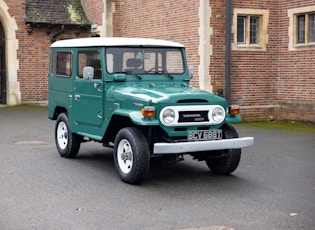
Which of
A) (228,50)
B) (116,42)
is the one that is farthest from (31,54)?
(116,42)

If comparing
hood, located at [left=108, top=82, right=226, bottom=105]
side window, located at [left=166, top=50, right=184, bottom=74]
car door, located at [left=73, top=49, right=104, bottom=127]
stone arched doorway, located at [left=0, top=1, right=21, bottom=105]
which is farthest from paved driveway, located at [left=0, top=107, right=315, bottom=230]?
stone arched doorway, located at [left=0, top=1, right=21, bottom=105]

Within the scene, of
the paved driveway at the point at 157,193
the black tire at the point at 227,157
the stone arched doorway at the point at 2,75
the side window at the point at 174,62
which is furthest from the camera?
the stone arched doorway at the point at 2,75

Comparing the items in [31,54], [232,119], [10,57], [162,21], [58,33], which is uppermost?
[162,21]

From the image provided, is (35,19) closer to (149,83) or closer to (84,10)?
(84,10)

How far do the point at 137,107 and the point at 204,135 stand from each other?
99cm

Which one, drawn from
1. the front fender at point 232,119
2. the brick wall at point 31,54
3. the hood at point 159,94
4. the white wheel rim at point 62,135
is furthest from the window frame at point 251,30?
the brick wall at point 31,54

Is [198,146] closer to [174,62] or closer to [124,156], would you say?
[124,156]

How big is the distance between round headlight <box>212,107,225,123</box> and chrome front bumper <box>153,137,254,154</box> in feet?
1.20

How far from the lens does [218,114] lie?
26.1 feet

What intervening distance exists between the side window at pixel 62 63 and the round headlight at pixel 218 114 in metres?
2.80

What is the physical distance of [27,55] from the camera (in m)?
22.1

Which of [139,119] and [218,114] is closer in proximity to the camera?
[139,119]

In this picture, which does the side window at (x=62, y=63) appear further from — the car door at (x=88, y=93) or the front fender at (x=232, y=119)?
the front fender at (x=232, y=119)

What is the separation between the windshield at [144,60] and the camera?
28.4 feet
